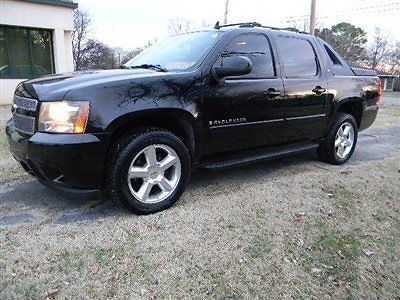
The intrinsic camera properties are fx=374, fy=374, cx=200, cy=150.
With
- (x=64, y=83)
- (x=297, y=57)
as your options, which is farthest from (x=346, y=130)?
(x=64, y=83)

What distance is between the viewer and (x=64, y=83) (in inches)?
128

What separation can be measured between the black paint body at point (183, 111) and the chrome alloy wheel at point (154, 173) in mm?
259

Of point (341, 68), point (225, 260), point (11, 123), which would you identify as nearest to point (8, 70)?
point (11, 123)

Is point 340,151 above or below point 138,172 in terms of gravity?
below

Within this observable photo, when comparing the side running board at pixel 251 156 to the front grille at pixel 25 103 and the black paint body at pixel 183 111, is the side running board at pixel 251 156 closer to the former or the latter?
the black paint body at pixel 183 111

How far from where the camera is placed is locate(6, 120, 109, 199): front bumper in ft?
10.0

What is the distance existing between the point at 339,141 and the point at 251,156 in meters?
1.83

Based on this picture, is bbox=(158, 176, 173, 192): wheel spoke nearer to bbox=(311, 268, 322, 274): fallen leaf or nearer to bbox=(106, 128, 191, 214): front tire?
bbox=(106, 128, 191, 214): front tire

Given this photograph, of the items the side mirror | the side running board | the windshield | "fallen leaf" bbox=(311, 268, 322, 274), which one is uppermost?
the windshield

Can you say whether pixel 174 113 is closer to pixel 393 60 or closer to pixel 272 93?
pixel 272 93

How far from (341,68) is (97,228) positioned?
4.09 m

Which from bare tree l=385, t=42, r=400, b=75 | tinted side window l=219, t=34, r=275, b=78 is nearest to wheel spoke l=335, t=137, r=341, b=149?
tinted side window l=219, t=34, r=275, b=78

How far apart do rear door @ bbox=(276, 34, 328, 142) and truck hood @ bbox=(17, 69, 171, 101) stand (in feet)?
5.57

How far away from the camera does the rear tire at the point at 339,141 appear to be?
17.6 ft
